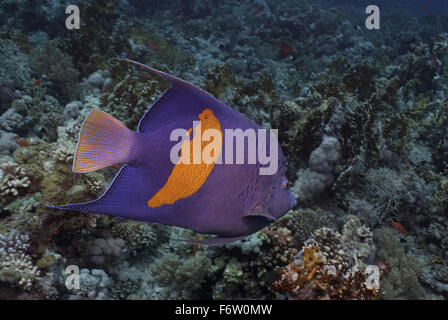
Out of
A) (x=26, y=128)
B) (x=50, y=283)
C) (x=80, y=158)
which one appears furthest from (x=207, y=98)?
(x=26, y=128)

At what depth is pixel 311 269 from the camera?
2387 mm

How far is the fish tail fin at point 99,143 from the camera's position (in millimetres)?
960

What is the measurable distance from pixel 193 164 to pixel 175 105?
0.27m

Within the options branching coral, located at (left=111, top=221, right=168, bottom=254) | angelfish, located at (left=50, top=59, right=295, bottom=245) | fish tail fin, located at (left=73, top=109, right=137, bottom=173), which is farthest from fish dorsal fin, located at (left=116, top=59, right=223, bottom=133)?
branching coral, located at (left=111, top=221, right=168, bottom=254)

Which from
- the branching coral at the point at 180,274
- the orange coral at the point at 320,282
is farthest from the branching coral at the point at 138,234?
the orange coral at the point at 320,282

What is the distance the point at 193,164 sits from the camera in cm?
110

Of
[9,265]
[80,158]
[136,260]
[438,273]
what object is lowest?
[438,273]

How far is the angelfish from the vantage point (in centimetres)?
99

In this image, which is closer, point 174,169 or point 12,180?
point 174,169

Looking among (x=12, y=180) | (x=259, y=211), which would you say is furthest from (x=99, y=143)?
(x=12, y=180)

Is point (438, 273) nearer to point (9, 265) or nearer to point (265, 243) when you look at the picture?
point (265, 243)

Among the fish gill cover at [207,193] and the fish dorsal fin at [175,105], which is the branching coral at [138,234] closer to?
the fish gill cover at [207,193]

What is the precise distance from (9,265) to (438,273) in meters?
4.35

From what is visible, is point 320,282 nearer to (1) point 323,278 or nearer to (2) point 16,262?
(1) point 323,278
